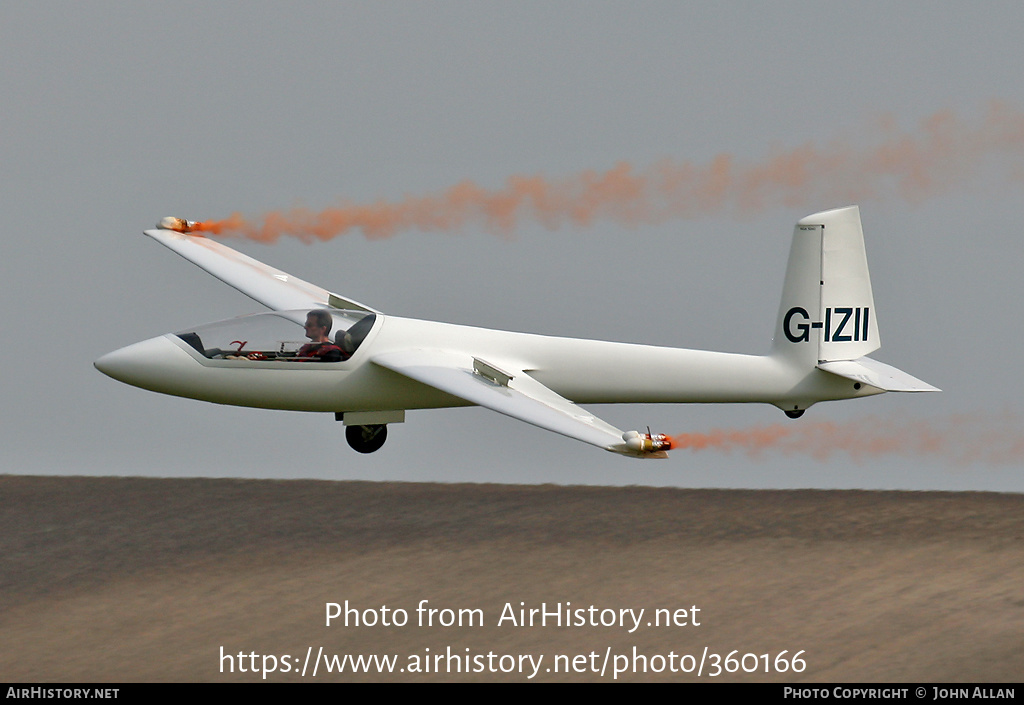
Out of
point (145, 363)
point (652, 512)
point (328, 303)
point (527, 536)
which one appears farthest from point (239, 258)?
point (652, 512)

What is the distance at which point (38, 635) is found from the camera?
22078 mm

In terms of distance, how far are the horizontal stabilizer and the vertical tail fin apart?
0.16 metres

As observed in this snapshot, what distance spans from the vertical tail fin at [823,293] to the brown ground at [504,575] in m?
3.69

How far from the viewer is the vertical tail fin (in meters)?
23.8

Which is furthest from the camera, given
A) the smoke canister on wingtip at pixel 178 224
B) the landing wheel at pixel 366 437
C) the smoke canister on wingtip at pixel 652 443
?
the smoke canister on wingtip at pixel 178 224

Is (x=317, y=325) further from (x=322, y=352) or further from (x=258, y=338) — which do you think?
(x=258, y=338)

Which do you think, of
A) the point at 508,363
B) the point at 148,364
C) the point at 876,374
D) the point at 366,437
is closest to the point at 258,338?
the point at 148,364

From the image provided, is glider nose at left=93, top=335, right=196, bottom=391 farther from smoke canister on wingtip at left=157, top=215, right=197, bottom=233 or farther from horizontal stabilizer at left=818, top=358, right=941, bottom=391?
horizontal stabilizer at left=818, top=358, right=941, bottom=391

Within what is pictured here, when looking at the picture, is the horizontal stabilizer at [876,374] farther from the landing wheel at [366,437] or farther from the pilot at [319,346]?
the pilot at [319,346]

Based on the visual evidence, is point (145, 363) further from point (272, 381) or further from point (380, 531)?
point (380, 531)

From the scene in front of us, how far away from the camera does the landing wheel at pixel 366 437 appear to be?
24281mm

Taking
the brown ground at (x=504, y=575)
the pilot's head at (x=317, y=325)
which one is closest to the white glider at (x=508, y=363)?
the pilot's head at (x=317, y=325)

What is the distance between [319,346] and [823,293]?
8.49m

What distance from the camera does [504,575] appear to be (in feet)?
77.9
